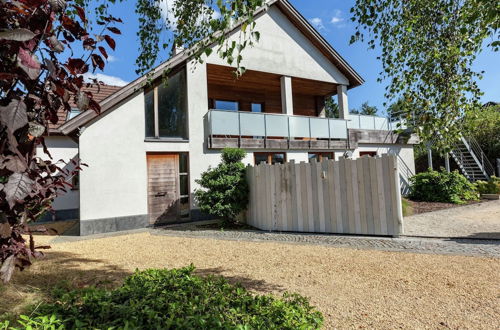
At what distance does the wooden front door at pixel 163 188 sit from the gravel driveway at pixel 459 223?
24.1 feet

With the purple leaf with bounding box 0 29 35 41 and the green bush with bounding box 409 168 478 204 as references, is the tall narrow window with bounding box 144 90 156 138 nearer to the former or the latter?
the purple leaf with bounding box 0 29 35 41

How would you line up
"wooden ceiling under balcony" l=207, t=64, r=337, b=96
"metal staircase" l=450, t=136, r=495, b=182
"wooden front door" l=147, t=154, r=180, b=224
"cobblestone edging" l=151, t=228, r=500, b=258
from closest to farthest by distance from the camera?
"cobblestone edging" l=151, t=228, r=500, b=258, "wooden front door" l=147, t=154, r=180, b=224, "wooden ceiling under balcony" l=207, t=64, r=337, b=96, "metal staircase" l=450, t=136, r=495, b=182

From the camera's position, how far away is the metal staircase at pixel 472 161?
17.5 meters

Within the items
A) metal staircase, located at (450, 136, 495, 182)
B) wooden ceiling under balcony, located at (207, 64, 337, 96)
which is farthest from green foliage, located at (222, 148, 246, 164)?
metal staircase, located at (450, 136, 495, 182)

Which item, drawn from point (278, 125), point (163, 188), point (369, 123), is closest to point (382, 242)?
point (278, 125)

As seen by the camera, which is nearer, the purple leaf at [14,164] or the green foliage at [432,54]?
the purple leaf at [14,164]

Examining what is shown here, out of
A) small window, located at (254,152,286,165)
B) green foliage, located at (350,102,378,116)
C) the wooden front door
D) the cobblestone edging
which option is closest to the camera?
the cobblestone edging

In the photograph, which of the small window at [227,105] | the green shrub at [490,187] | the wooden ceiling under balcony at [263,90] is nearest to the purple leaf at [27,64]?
the wooden ceiling under balcony at [263,90]

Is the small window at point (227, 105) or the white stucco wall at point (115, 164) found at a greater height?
the small window at point (227, 105)

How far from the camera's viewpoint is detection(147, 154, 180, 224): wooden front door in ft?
32.6

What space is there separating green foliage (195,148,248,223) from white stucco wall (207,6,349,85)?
4.76 metres

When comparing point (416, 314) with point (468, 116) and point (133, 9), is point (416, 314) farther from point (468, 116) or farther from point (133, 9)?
point (133, 9)

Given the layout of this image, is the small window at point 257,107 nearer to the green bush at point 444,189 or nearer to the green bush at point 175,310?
the green bush at point 444,189

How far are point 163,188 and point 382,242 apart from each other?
7.15 meters
